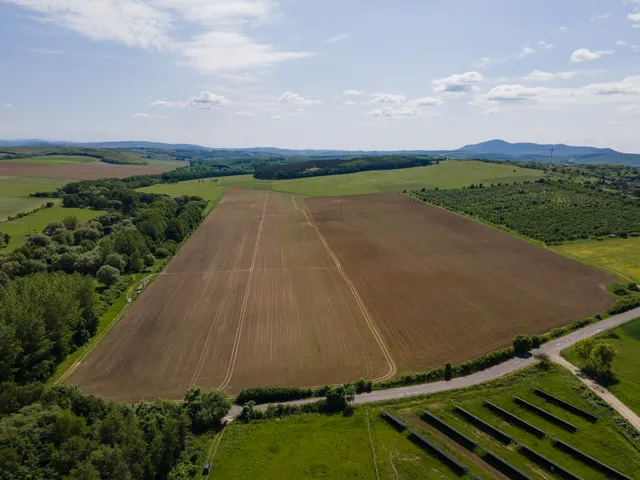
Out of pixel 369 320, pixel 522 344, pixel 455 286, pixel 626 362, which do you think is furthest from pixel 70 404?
pixel 626 362

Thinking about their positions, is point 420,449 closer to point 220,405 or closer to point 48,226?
point 220,405

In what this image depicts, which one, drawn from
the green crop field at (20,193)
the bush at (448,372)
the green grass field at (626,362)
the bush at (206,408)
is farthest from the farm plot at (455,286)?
the green crop field at (20,193)

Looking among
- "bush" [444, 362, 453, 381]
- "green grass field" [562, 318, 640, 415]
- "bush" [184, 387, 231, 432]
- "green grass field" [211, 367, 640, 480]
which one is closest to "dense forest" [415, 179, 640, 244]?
"green grass field" [562, 318, 640, 415]

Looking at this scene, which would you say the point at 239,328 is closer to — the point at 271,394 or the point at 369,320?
the point at 271,394

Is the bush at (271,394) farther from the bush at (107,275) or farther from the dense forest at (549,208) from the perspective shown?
the dense forest at (549,208)

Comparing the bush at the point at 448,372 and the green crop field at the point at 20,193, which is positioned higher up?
the green crop field at the point at 20,193

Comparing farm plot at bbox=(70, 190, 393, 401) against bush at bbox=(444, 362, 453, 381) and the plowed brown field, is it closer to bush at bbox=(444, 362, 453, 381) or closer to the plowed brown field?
the plowed brown field

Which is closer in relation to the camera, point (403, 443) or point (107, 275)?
point (403, 443)
